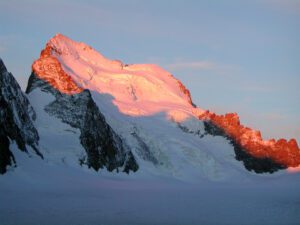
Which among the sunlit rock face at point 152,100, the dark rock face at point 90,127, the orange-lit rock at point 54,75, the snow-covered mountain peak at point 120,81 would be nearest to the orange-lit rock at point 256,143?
the sunlit rock face at point 152,100

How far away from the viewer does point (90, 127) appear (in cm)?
11812

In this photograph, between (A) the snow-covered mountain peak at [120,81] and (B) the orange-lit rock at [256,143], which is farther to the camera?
(B) the orange-lit rock at [256,143]

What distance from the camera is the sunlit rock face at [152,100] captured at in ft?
551

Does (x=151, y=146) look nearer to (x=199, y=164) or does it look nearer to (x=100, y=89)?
(x=199, y=164)

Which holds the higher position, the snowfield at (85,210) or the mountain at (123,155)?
the mountain at (123,155)

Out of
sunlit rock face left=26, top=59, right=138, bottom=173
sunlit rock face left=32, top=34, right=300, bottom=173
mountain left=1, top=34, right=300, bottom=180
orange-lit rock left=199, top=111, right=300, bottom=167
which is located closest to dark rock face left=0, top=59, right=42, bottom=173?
mountain left=1, top=34, right=300, bottom=180

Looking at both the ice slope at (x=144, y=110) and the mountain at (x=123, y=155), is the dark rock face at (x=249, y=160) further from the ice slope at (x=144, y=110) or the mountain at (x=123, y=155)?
the ice slope at (x=144, y=110)

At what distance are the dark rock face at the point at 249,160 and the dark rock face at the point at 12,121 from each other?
299ft

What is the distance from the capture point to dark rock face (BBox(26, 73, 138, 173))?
376 ft

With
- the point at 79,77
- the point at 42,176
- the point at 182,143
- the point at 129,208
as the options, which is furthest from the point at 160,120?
the point at 129,208

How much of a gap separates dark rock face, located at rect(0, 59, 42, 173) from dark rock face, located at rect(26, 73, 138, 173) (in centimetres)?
1254

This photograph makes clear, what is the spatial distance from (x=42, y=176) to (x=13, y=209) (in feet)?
133

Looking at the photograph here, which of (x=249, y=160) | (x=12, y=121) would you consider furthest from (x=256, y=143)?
(x=12, y=121)

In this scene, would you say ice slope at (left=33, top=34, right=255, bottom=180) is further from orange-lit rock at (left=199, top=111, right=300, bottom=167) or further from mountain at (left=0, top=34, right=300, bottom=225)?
orange-lit rock at (left=199, top=111, right=300, bottom=167)
